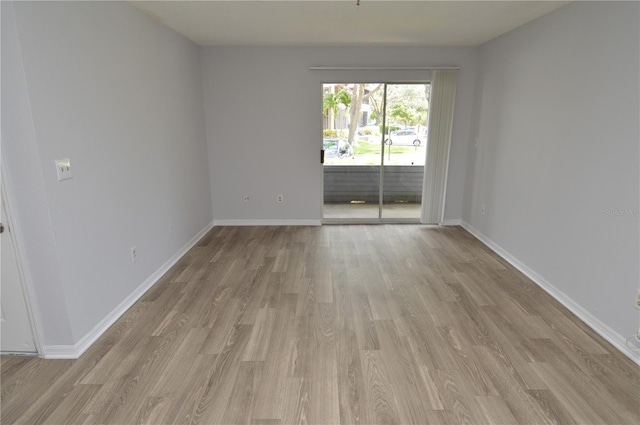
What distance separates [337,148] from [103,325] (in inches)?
→ 142

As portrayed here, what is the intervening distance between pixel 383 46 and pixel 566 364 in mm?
4067

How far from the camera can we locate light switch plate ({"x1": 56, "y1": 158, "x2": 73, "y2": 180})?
212cm

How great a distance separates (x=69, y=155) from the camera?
2.22 metres

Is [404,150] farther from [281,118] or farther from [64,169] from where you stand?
[64,169]

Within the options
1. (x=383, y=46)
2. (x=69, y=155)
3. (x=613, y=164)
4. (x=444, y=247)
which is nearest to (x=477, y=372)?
(x=613, y=164)

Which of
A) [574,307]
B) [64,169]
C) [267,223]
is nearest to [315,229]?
[267,223]

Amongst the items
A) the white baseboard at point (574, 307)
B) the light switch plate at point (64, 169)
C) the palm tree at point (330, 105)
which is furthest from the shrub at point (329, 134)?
the light switch plate at point (64, 169)

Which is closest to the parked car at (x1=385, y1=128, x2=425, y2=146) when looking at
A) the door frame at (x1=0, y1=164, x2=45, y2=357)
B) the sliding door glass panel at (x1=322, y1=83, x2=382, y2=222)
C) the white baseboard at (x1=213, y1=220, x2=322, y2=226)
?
the sliding door glass panel at (x1=322, y1=83, x2=382, y2=222)

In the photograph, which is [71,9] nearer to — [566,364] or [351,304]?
[351,304]

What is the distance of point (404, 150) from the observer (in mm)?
5129

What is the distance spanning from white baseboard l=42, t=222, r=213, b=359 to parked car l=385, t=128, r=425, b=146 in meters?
3.31

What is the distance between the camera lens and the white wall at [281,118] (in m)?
4.72

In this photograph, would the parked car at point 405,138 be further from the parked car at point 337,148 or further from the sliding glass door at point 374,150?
the parked car at point 337,148

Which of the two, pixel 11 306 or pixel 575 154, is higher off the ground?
pixel 575 154
